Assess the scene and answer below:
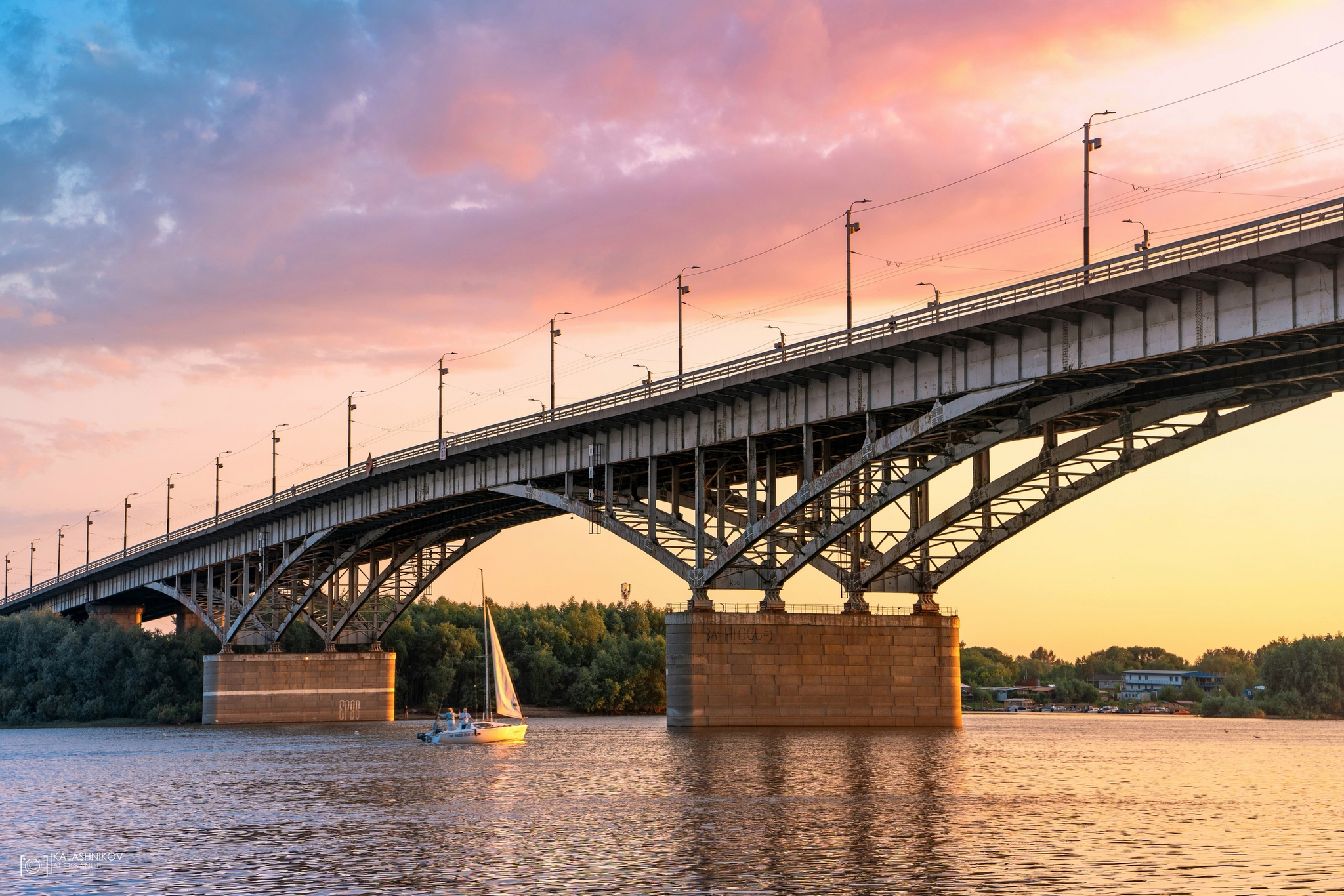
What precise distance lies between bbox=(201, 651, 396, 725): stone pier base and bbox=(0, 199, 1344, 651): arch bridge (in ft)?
48.4

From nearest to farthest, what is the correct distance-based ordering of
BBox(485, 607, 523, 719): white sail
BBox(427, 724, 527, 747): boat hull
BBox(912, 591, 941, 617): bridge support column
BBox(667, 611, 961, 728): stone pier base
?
BBox(667, 611, 961, 728): stone pier base, BBox(912, 591, 941, 617): bridge support column, BBox(427, 724, 527, 747): boat hull, BBox(485, 607, 523, 719): white sail

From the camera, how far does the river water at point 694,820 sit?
90.2 feet

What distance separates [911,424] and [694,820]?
77.1 feet

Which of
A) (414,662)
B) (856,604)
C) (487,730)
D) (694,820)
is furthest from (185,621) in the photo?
(694,820)

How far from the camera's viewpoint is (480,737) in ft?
262

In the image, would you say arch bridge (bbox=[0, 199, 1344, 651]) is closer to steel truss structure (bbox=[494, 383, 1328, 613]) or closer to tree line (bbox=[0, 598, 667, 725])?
steel truss structure (bbox=[494, 383, 1328, 613])

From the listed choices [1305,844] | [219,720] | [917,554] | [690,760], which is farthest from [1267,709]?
[1305,844]

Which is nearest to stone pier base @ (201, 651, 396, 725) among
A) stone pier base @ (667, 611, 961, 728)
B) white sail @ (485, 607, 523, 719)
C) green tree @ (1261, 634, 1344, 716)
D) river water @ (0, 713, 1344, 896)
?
white sail @ (485, 607, 523, 719)

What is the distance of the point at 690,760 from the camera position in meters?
53.9

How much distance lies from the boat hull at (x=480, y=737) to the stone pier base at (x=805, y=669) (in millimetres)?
15618

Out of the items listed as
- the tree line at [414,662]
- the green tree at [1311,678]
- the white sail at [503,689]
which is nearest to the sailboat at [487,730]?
the white sail at [503,689]

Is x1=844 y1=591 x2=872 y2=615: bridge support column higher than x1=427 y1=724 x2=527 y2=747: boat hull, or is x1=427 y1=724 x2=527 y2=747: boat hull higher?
x1=844 y1=591 x2=872 y2=615: bridge support column

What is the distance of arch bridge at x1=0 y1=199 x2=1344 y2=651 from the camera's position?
4512 centimetres

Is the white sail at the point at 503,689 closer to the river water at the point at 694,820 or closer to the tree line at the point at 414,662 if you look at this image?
the river water at the point at 694,820
